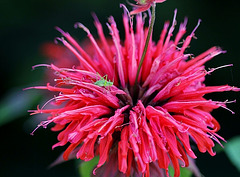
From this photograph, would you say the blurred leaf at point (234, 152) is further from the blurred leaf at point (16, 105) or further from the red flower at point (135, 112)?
the blurred leaf at point (16, 105)

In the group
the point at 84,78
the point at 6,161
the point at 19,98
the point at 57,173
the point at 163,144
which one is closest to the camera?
the point at 163,144

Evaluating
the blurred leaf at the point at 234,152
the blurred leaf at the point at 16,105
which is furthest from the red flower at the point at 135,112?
the blurred leaf at the point at 16,105

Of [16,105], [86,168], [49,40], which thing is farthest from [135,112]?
[49,40]

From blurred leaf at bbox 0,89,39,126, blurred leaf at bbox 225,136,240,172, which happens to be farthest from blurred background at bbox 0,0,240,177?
blurred leaf at bbox 225,136,240,172

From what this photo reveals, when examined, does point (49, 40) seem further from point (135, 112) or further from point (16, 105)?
point (135, 112)

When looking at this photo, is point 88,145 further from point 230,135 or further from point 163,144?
point 230,135

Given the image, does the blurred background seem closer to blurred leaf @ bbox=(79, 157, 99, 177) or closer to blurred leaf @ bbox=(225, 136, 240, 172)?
blurred leaf @ bbox=(225, 136, 240, 172)

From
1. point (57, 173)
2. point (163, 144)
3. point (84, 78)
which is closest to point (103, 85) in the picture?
point (84, 78)
